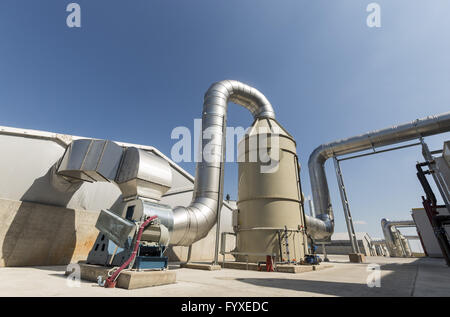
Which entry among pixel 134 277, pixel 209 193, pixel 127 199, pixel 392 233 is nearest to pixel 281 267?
pixel 209 193

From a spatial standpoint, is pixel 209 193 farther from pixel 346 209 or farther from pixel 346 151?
pixel 346 151

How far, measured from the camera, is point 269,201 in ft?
34.1

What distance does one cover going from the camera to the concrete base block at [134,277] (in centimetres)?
397

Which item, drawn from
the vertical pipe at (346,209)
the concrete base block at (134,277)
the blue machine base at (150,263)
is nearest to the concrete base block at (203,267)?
the blue machine base at (150,263)

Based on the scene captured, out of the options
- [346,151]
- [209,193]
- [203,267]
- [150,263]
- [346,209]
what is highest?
[346,151]

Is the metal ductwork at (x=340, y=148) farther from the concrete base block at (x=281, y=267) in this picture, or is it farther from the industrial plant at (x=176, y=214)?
the concrete base block at (x=281, y=267)

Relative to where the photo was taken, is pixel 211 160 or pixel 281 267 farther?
pixel 211 160

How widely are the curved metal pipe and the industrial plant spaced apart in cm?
6

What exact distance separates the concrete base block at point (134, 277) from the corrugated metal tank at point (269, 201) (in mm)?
5184

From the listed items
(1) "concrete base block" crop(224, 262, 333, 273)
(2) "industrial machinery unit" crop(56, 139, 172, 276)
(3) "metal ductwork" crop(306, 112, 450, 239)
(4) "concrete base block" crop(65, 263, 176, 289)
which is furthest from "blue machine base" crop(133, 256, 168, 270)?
(3) "metal ductwork" crop(306, 112, 450, 239)

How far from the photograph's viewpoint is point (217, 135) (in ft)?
34.9

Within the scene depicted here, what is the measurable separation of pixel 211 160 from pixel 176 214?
10.9ft

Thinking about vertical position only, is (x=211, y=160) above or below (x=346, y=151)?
below

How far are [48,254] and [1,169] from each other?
139 inches
